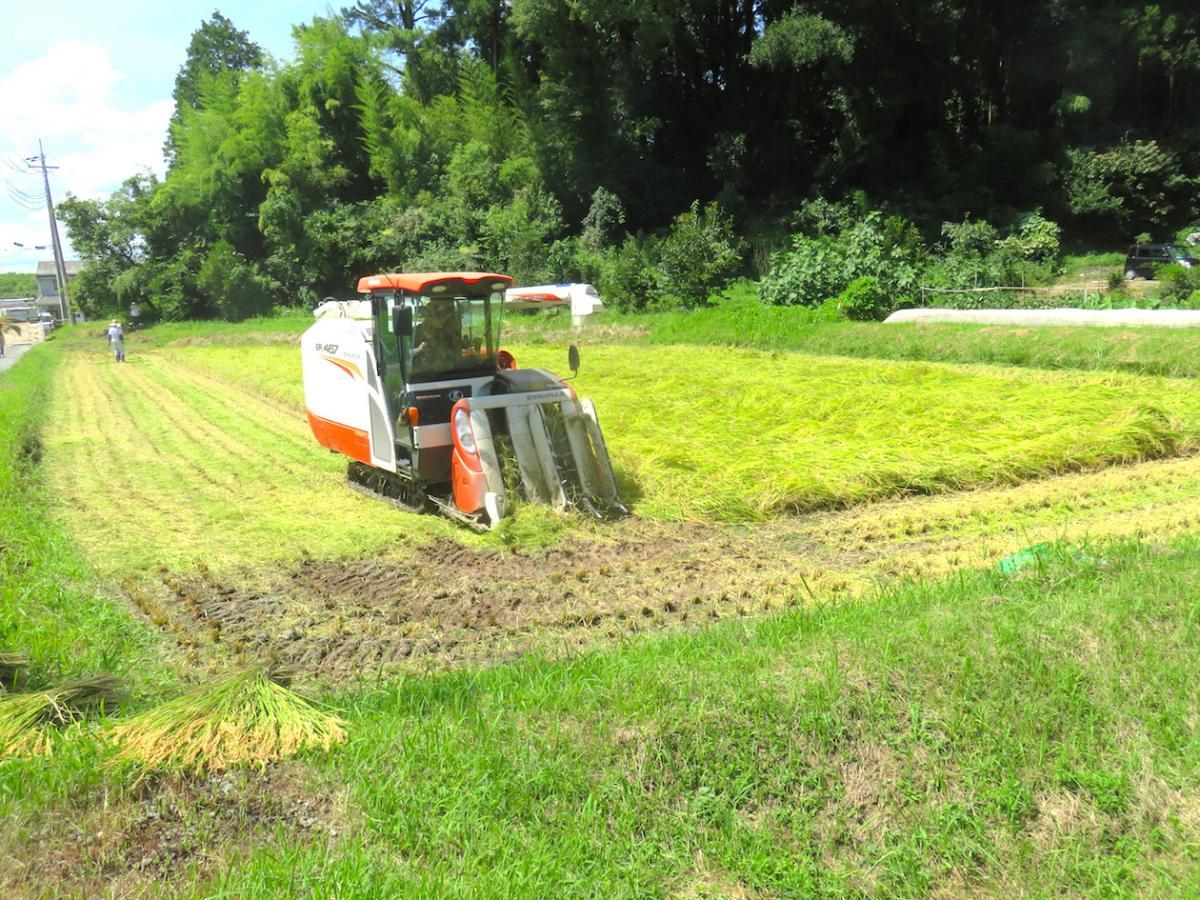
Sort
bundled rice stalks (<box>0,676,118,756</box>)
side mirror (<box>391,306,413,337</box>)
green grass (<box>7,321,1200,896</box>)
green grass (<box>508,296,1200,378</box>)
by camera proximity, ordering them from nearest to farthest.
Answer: green grass (<box>7,321,1200,896</box>) → bundled rice stalks (<box>0,676,118,756</box>) → side mirror (<box>391,306,413,337</box>) → green grass (<box>508,296,1200,378</box>)

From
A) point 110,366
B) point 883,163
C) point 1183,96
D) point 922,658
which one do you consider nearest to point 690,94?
point 883,163

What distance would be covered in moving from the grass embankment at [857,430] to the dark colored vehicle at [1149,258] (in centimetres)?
1232

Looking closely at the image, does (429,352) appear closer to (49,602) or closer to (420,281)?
(420,281)

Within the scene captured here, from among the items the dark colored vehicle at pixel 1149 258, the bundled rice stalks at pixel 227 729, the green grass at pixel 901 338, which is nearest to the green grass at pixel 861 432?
the green grass at pixel 901 338

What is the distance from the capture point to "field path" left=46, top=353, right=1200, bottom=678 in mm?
6328

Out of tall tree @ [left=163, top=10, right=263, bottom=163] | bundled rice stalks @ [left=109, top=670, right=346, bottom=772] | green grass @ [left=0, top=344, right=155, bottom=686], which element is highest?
tall tree @ [left=163, top=10, right=263, bottom=163]

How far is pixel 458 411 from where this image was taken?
29.0 ft

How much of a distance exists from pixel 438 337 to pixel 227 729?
5.91 m

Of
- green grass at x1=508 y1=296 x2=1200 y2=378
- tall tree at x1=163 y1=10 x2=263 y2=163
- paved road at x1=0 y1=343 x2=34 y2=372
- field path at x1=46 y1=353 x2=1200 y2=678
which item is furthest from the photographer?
tall tree at x1=163 y1=10 x2=263 y2=163

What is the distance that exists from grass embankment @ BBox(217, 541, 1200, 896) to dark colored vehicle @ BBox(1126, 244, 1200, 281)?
2292cm

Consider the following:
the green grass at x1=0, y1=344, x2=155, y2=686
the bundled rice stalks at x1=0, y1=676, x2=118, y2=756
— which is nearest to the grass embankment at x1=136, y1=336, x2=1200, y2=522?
the green grass at x1=0, y1=344, x2=155, y2=686

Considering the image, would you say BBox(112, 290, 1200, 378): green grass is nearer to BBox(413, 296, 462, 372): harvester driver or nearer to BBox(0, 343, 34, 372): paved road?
BBox(413, 296, 462, 372): harvester driver

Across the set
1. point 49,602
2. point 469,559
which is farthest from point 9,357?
point 469,559

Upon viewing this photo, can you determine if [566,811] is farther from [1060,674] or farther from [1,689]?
[1,689]
